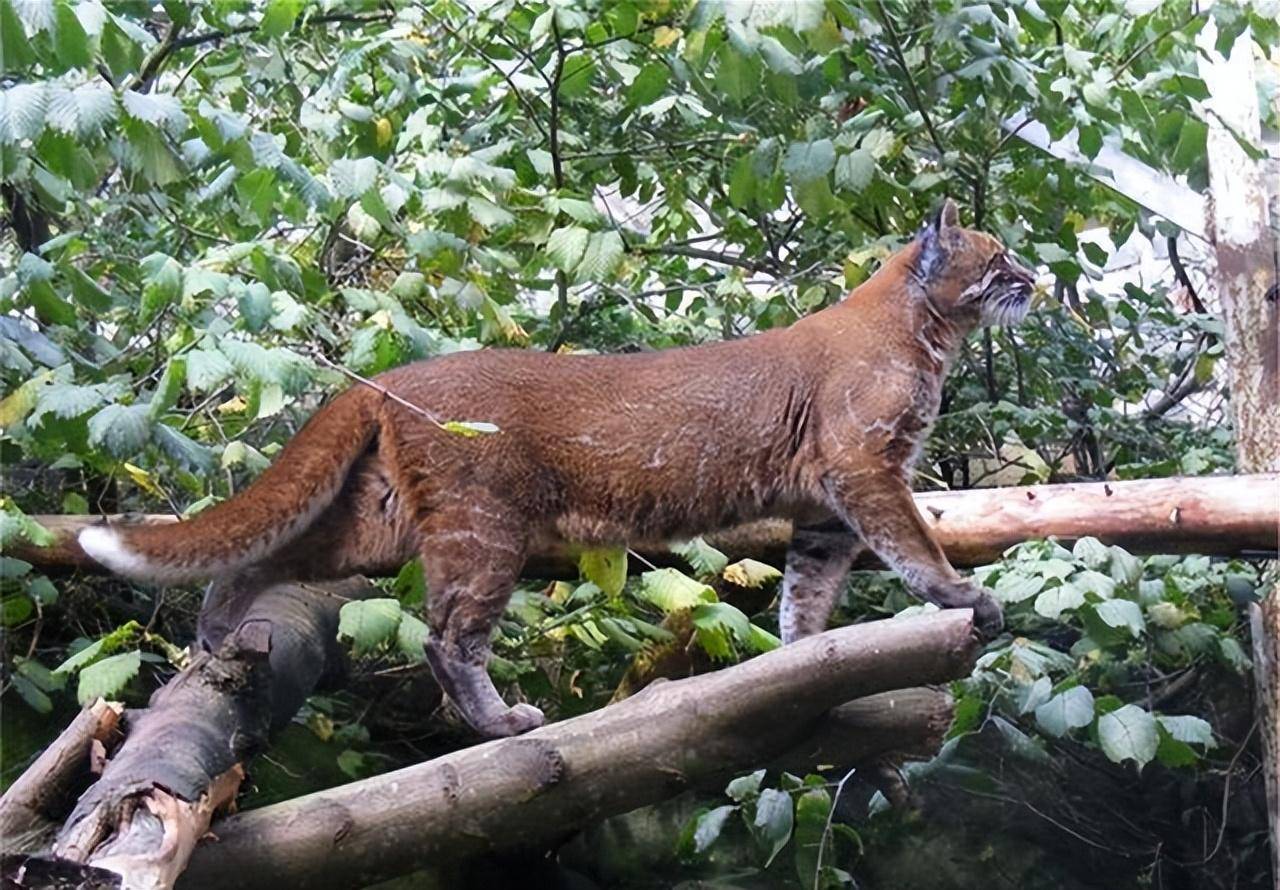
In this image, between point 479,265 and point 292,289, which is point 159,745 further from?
point 479,265

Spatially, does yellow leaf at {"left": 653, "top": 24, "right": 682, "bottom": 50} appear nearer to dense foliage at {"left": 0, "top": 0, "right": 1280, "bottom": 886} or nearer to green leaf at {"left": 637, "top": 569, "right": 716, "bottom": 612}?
Result: dense foliage at {"left": 0, "top": 0, "right": 1280, "bottom": 886}

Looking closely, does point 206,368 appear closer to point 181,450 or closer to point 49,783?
point 181,450

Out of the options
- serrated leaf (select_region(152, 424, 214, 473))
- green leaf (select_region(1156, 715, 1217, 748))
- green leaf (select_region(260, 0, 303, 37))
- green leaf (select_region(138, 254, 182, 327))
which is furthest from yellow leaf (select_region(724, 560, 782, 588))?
green leaf (select_region(260, 0, 303, 37))

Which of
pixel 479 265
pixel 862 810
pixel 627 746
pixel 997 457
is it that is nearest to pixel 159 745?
pixel 627 746

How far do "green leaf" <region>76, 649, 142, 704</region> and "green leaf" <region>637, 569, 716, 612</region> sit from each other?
47.2 inches

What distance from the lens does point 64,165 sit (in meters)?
3.16

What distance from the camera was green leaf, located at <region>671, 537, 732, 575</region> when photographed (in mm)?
3758

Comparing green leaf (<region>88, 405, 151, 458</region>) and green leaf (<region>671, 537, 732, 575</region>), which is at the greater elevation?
green leaf (<region>88, 405, 151, 458</region>)

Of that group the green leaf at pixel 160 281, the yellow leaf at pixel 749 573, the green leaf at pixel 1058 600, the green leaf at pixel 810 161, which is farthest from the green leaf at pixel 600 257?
the green leaf at pixel 1058 600

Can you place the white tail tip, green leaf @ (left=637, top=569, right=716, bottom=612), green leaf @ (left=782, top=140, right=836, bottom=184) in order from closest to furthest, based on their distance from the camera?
1. the white tail tip
2. green leaf @ (left=637, top=569, right=716, bottom=612)
3. green leaf @ (left=782, top=140, right=836, bottom=184)

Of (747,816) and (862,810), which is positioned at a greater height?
(747,816)

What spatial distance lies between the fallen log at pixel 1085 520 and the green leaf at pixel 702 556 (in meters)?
0.08

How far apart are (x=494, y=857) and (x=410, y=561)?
1063mm

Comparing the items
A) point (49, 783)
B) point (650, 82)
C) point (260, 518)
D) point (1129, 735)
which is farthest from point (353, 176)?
point (1129, 735)
